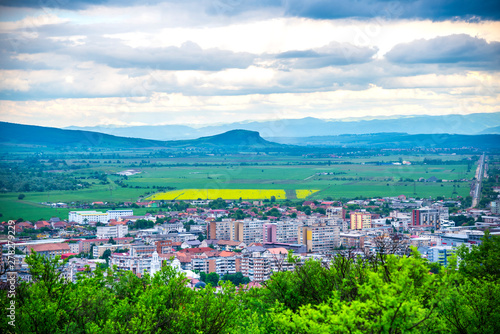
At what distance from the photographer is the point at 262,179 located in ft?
205

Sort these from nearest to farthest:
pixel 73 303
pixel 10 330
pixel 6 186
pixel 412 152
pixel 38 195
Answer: pixel 10 330
pixel 73 303
pixel 6 186
pixel 38 195
pixel 412 152

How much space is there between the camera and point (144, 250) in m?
28.5

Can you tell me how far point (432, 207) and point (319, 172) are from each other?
28.8 metres

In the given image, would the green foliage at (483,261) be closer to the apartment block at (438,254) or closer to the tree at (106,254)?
the apartment block at (438,254)

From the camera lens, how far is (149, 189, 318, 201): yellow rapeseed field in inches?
2003

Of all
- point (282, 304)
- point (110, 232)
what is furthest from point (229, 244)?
point (282, 304)

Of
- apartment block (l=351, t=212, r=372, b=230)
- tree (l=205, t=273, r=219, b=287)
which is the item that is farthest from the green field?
tree (l=205, t=273, r=219, b=287)

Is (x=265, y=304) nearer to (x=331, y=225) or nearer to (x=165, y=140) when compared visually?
(x=331, y=225)

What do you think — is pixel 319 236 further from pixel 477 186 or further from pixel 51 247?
pixel 477 186

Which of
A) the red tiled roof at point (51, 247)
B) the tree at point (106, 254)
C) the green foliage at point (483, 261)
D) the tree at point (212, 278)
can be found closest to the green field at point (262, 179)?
the red tiled roof at point (51, 247)

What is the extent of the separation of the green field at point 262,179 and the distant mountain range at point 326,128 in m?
6.74

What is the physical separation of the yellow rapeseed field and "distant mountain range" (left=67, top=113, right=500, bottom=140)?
25.9 meters

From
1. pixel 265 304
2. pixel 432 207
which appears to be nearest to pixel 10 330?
pixel 265 304

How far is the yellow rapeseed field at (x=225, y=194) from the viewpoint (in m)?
50.9
